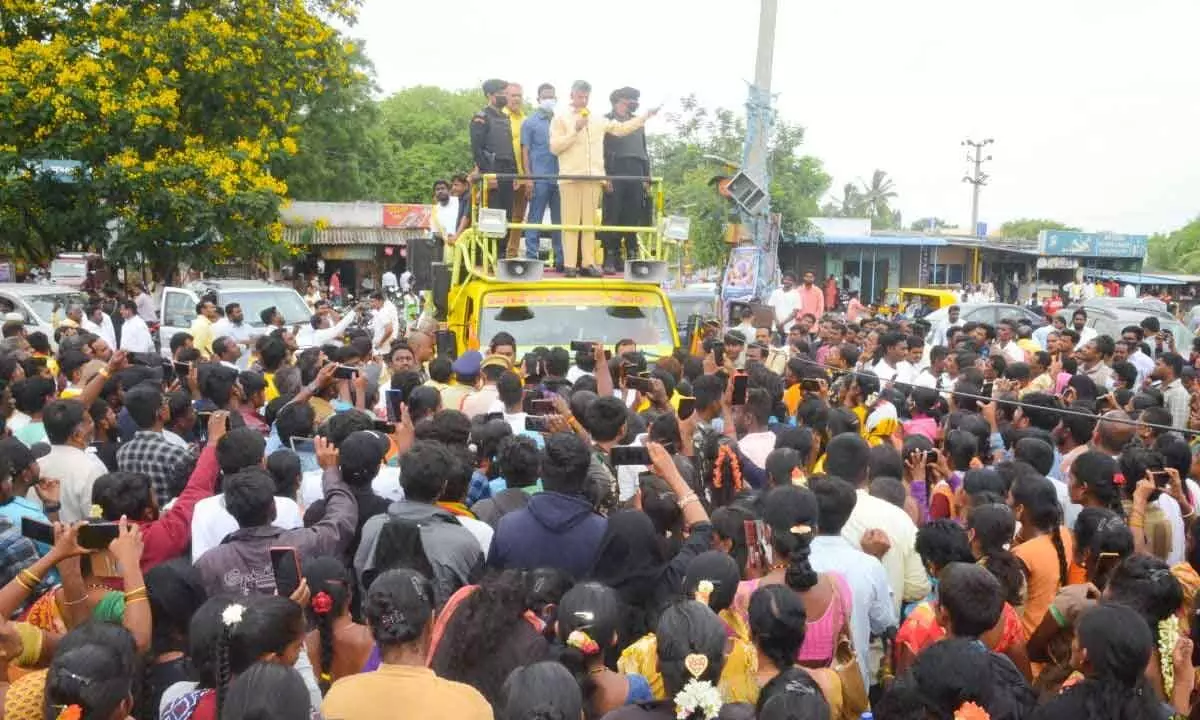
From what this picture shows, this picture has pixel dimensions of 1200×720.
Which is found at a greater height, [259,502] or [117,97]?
[117,97]

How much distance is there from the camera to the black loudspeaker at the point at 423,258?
12.4 m

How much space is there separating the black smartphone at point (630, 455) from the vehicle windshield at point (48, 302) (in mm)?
14278

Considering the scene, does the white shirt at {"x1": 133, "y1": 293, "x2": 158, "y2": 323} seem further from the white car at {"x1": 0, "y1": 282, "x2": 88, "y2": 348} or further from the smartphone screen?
the smartphone screen

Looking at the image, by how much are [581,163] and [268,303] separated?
24.6 feet

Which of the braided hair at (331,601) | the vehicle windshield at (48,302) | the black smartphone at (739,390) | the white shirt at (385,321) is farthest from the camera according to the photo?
the vehicle windshield at (48,302)

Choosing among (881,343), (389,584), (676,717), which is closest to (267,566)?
(389,584)

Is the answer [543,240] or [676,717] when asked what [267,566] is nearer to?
[676,717]

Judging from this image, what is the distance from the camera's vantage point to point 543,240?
12.6m

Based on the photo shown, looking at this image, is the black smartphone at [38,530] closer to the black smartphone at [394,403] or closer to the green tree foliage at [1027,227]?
the black smartphone at [394,403]

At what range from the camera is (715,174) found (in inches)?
1150

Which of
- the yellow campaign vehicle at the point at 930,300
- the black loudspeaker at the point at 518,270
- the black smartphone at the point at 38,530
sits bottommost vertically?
the yellow campaign vehicle at the point at 930,300

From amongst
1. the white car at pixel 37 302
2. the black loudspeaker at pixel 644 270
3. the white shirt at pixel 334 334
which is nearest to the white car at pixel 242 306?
the white car at pixel 37 302

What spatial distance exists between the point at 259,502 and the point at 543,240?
8.65 meters

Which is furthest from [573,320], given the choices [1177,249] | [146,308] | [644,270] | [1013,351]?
[1177,249]
